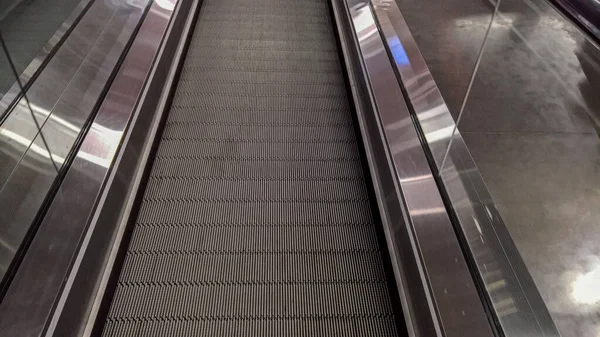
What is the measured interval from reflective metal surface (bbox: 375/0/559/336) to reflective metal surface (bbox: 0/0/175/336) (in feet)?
6.00

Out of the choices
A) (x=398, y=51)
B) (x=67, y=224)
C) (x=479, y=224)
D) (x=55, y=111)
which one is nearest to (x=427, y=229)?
(x=479, y=224)

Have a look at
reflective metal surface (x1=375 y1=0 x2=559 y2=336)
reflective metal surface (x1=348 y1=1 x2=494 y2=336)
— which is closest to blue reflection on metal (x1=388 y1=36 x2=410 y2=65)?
reflective metal surface (x1=375 y1=0 x2=559 y2=336)

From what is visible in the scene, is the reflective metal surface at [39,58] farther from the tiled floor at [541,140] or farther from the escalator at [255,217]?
the tiled floor at [541,140]

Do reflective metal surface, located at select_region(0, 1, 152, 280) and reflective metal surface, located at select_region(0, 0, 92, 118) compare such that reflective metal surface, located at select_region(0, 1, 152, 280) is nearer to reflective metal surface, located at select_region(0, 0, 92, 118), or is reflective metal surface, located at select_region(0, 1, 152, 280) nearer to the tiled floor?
reflective metal surface, located at select_region(0, 0, 92, 118)

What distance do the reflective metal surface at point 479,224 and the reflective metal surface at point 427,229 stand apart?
0.07 meters

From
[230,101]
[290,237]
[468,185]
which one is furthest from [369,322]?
[230,101]

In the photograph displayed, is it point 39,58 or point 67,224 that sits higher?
point 39,58

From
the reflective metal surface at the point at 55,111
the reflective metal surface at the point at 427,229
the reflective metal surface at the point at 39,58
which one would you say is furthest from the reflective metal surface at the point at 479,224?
the reflective metal surface at the point at 39,58

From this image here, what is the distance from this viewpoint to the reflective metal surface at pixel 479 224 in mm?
1808

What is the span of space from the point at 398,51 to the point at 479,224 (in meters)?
2.09

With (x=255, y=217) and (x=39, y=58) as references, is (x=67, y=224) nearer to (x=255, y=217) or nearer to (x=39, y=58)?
(x=255, y=217)

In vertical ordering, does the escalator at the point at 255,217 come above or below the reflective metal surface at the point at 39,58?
below

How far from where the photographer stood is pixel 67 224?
217 centimetres

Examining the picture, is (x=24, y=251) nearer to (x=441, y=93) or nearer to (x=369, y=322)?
(x=369, y=322)
